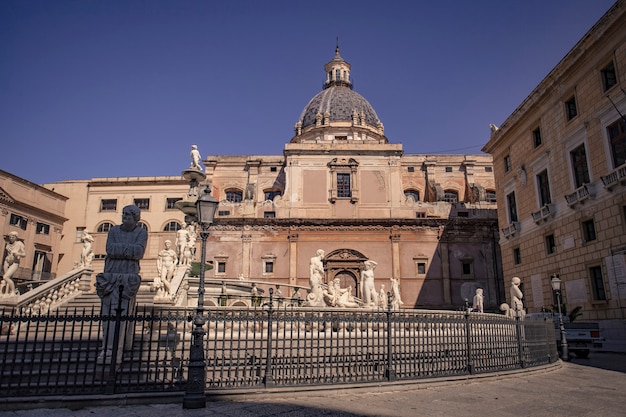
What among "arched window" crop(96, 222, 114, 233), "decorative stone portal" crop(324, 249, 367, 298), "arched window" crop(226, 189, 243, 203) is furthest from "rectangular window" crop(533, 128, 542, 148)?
Result: "arched window" crop(96, 222, 114, 233)

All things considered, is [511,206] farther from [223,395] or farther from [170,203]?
[170,203]

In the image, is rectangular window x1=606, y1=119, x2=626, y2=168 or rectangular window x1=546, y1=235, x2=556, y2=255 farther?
rectangular window x1=546, y1=235, x2=556, y2=255

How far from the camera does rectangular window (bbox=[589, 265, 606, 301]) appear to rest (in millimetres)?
18984

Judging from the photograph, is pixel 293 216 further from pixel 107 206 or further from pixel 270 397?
pixel 270 397

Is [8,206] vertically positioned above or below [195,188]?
above

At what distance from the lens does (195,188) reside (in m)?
19.3

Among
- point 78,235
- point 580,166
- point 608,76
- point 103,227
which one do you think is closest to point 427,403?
point 580,166

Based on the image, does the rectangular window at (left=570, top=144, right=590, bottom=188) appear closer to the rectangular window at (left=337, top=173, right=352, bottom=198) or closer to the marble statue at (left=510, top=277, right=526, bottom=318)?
the marble statue at (left=510, top=277, right=526, bottom=318)

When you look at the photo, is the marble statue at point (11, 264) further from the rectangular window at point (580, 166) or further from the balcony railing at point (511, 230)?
the balcony railing at point (511, 230)

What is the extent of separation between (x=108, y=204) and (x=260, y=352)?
38.2 metres

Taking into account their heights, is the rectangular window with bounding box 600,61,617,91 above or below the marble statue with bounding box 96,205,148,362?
above

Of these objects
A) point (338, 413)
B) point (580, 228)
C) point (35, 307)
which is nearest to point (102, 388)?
point (338, 413)

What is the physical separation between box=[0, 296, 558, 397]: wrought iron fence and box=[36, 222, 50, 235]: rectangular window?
31.7m

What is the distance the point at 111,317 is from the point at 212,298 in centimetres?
1062
